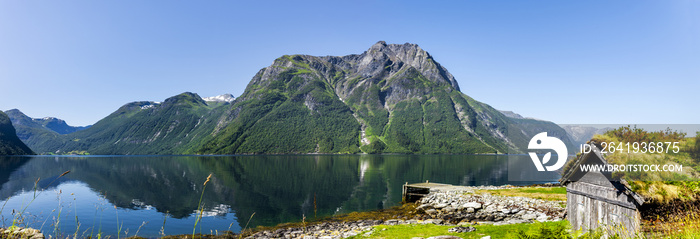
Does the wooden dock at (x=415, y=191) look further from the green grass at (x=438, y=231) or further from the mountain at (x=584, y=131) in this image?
the mountain at (x=584, y=131)

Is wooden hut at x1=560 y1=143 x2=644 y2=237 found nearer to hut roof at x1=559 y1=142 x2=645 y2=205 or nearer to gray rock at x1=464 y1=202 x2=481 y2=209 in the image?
hut roof at x1=559 y1=142 x2=645 y2=205

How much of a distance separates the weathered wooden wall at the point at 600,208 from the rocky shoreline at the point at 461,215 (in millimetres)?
8926

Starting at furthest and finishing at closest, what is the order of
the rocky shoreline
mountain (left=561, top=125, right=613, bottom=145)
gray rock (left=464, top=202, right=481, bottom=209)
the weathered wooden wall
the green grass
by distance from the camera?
gray rock (left=464, top=202, right=481, bottom=209) → the rocky shoreline → the green grass → mountain (left=561, top=125, right=613, bottom=145) → the weathered wooden wall

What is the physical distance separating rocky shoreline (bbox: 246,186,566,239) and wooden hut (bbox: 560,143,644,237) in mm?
9101

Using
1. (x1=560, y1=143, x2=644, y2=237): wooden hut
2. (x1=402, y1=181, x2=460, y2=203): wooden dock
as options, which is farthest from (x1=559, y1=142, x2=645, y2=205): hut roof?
(x1=402, y1=181, x2=460, y2=203): wooden dock

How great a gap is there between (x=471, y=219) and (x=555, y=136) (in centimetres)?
1441

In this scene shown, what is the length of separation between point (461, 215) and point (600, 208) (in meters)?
17.4

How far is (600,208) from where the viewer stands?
44.0 ft

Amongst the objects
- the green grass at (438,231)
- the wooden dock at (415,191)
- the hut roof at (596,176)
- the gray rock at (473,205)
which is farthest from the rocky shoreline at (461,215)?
the hut roof at (596,176)

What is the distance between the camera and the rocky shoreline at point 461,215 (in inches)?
988

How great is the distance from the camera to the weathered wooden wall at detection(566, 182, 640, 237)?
12.4 metres

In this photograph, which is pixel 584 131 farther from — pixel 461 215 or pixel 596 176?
pixel 461 215

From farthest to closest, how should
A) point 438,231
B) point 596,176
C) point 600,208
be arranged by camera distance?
point 438,231 < point 596,176 < point 600,208

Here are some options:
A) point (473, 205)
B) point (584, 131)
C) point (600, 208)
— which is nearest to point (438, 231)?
point (600, 208)
